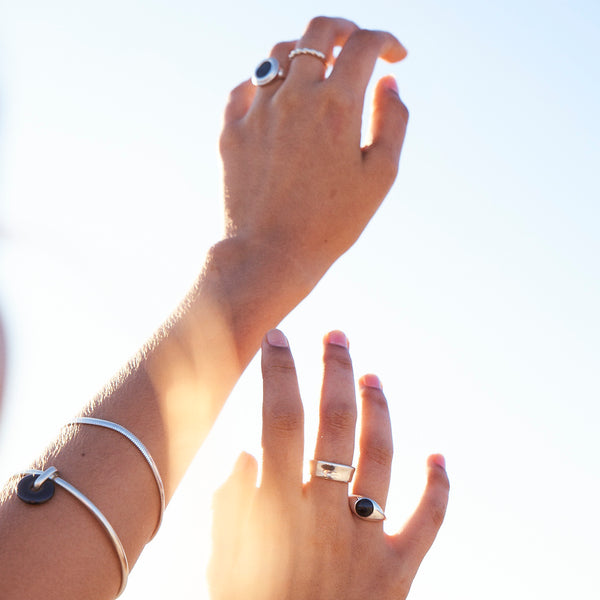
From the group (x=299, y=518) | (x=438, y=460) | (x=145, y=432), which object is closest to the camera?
(x=145, y=432)

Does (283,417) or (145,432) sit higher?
(283,417)

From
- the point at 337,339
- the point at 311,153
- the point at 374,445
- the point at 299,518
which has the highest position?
the point at 311,153

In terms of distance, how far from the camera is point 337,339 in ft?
6.05

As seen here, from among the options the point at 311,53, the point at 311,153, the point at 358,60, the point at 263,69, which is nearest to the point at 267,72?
the point at 263,69

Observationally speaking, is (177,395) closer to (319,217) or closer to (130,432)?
(130,432)

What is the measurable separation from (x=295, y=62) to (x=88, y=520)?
1412 millimetres

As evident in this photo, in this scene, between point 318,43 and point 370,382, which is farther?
point 318,43

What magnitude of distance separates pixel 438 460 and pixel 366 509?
46cm

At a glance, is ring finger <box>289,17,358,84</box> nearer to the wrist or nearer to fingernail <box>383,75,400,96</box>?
fingernail <box>383,75,400,96</box>

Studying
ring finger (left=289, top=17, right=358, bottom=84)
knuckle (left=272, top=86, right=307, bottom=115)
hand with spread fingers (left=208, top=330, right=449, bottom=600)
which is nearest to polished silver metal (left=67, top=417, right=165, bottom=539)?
hand with spread fingers (left=208, top=330, right=449, bottom=600)

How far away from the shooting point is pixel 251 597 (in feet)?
5.00

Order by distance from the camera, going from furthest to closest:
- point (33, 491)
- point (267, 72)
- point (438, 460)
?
point (267, 72) < point (438, 460) < point (33, 491)

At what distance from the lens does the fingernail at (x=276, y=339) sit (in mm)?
1657

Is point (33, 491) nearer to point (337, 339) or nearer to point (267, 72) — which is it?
point (337, 339)
